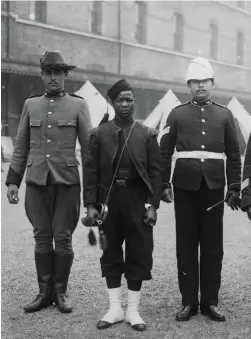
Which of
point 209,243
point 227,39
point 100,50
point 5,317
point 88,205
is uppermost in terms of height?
point 227,39

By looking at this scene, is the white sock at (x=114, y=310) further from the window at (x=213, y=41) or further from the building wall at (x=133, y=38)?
the window at (x=213, y=41)

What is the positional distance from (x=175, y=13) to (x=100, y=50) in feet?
19.2

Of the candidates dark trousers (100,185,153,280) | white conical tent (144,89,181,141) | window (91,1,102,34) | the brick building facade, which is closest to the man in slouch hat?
dark trousers (100,185,153,280)

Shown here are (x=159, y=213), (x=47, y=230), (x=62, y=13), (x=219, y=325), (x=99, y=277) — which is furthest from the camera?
(x=62, y=13)

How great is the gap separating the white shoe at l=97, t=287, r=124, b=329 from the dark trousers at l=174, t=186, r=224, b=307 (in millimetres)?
523

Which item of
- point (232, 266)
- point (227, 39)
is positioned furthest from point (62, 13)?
point (232, 266)

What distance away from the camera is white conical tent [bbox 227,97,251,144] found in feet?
55.1

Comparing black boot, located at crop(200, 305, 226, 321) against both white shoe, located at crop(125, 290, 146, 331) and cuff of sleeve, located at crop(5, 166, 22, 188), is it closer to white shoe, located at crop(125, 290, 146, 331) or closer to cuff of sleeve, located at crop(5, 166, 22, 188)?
white shoe, located at crop(125, 290, 146, 331)

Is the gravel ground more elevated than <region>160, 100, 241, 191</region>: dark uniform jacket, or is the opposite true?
<region>160, 100, 241, 191</region>: dark uniform jacket

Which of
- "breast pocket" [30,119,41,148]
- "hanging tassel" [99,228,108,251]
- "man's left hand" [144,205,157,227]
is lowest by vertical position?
"hanging tassel" [99,228,108,251]

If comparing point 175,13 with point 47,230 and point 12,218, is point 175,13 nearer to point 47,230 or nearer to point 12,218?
point 12,218

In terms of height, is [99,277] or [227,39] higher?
[227,39]

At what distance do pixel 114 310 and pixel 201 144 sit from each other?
1432 millimetres

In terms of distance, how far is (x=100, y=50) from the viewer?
23.0 metres
